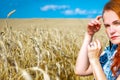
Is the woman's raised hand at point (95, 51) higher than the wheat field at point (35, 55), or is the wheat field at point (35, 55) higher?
the wheat field at point (35, 55)

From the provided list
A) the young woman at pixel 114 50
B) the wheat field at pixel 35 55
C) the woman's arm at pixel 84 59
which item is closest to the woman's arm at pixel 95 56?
the young woman at pixel 114 50

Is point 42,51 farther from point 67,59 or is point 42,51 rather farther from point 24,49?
point 67,59

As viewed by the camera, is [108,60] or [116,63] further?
[108,60]

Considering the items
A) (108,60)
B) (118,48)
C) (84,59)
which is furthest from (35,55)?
(118,48)

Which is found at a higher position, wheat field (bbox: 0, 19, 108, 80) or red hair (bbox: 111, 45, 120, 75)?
wheat field (bbox: 0, 19, 108, 80)

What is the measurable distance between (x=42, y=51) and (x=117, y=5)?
21.0 inches

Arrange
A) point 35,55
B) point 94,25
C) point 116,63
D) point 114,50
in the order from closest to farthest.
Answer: point 116,63 → point 114,50 → point 94,25 → point 35,55

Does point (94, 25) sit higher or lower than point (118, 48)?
higher

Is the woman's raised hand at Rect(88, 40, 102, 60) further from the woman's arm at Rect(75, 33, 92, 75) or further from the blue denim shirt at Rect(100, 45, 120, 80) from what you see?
the woman's arm at Rect(75, 33, 92, 75)

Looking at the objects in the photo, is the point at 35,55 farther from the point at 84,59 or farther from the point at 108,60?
the point at 108,60

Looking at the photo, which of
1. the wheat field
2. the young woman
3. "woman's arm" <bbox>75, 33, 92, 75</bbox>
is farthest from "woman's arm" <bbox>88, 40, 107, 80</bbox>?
"woman's arm" <bbox>75, 33, 92, 75</bbox>

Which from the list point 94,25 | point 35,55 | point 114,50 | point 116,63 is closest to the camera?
point 116,63

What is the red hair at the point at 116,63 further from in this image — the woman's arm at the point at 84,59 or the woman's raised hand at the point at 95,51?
the woman's arm at the point at 84,59

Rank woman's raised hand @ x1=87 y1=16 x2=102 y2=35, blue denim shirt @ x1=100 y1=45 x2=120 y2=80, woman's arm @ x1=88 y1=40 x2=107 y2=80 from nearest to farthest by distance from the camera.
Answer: woman's arm @ x1=88 y1=40 x2=107 y2=80, blue denim shirt @ x1=100 y1=45 x2=120 y2=80, woman's raised hand @ x1=87 y1=16 x2=102 y2=35
